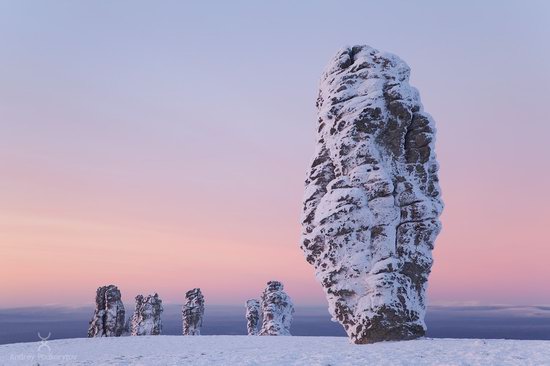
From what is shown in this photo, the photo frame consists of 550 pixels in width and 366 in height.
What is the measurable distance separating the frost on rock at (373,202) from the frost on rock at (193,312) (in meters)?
36.5

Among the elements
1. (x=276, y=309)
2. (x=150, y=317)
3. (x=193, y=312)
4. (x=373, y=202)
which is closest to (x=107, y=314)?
(x=150, y=317)

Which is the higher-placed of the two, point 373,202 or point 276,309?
point 373,202

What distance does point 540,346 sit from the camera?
1634 cm

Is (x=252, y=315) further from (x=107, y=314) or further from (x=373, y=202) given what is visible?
(x=373, y=202)

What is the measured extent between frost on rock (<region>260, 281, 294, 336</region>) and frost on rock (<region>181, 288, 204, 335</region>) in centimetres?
830

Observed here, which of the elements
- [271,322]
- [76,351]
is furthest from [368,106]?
[271,322]

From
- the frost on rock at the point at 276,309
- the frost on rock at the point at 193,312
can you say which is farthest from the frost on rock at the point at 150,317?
the frost on rock at the point at 276,309

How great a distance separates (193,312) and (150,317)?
17.6 feet

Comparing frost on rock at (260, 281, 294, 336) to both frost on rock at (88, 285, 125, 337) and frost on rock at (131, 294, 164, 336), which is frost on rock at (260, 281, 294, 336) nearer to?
frost on rock at (131, 294, 164, 336)

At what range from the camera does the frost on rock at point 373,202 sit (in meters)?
20.0

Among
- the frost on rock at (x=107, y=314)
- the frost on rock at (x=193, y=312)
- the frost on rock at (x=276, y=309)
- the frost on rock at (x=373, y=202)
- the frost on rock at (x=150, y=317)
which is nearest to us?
the frost on rock at (x=373, y=202)

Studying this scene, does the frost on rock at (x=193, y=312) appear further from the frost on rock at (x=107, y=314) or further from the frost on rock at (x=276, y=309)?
the frost on rock at (x=107, y=314)

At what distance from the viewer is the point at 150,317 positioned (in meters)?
51.4

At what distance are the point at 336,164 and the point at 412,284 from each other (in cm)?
626
